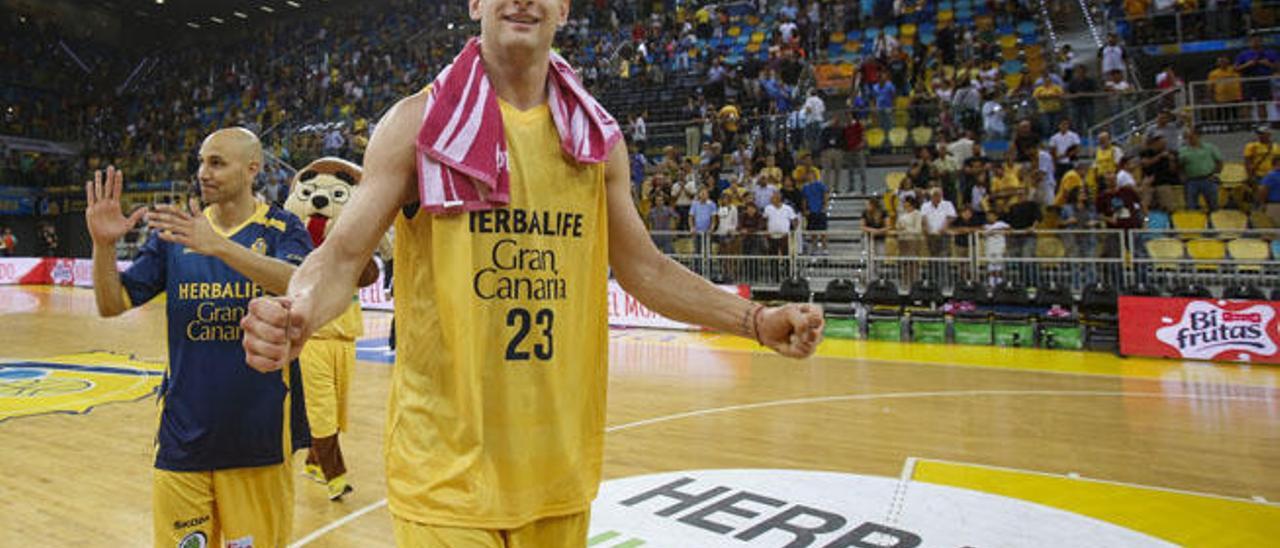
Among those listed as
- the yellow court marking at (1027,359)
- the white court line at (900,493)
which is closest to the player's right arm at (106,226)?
the white court line at (900,493)

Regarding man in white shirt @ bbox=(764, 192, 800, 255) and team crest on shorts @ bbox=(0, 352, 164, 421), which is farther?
man in white shirt @ bbox=(764, 192, 800, 255)

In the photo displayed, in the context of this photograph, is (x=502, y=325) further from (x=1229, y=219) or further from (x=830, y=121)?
(x=830, y=121)

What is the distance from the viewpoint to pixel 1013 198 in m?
12.2

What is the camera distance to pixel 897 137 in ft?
48.7

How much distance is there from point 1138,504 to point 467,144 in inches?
192

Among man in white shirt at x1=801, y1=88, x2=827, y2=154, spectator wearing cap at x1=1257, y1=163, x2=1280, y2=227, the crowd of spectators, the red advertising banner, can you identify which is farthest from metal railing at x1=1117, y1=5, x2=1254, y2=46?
the red advertising banner

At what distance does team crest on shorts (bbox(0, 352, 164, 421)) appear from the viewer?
7855 mm

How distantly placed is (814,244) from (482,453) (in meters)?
12.0

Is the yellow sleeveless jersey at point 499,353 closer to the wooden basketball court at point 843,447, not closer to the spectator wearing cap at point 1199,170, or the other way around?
the wooden basketball court at point 843,447

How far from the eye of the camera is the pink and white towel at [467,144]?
162cm

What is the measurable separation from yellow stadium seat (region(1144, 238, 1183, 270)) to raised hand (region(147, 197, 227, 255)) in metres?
12.0

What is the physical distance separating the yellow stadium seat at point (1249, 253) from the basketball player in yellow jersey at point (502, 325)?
11642 millimetres

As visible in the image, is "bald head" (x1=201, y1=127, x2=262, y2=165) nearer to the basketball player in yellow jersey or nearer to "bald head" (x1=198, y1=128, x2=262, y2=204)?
"bald head" (x1=198, y1=128, x2=262, y2=204)

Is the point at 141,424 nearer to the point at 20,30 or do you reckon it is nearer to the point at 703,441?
the point at 703,441
